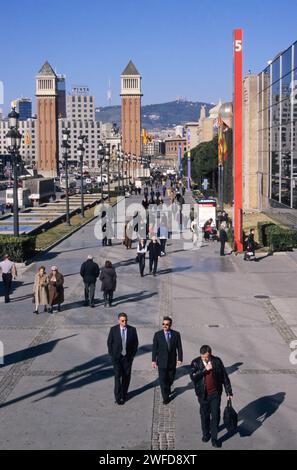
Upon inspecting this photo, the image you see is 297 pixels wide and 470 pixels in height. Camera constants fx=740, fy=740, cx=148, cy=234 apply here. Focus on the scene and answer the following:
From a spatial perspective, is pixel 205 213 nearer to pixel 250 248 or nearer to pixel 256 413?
pixel 250 248

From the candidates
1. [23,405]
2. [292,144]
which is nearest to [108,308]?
[23,405]

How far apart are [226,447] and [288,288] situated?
37.0 feet

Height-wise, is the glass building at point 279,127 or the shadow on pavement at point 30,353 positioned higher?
the glass building at point 279,127

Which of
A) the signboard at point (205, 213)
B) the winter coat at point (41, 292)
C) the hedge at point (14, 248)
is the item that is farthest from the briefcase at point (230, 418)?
the signboard at point (205, 213)

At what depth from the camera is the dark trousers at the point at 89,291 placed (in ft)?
57.0

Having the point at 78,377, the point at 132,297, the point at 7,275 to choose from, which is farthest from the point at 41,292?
the point at 78,377

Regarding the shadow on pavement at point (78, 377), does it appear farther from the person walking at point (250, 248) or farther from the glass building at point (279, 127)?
the glass building at point (279, 127)

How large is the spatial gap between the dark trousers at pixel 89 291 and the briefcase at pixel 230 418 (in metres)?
8.68

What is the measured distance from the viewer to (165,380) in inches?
406

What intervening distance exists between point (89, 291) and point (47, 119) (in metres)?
147

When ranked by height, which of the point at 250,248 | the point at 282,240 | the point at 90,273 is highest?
the point at 282,240

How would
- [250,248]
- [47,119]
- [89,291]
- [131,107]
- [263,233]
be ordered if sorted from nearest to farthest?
[89,291] < [250,248] < [263,233] < [131,107] < [47,119]

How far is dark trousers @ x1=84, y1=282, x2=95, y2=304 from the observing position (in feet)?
57.0

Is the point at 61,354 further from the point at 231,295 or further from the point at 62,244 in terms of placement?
the point at 62,244
